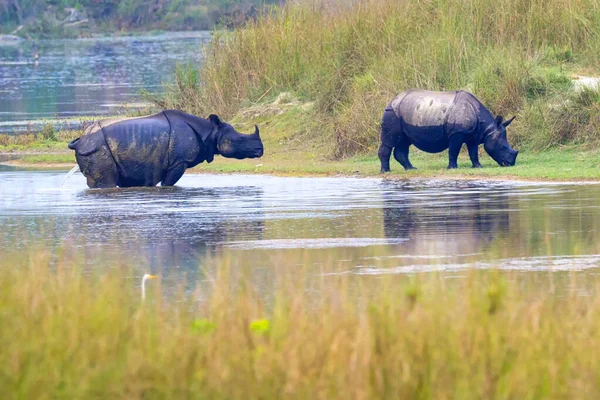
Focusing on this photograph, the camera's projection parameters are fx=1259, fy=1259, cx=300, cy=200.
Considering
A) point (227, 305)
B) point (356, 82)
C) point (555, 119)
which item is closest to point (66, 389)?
point (227, 305)

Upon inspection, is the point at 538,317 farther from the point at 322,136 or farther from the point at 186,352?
the point at 322,136

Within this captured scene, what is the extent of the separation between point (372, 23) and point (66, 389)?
63.6 feet

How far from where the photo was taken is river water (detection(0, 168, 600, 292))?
37.7 ft

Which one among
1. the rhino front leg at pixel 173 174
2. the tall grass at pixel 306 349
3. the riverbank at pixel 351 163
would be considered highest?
the tall grass at pixel 306 349

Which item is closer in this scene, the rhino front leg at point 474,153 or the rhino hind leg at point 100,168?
the rhino hind leg at point 100,168

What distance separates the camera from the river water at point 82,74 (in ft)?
121

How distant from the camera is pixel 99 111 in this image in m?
35.4

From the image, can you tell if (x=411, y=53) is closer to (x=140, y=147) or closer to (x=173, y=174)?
(x=173, y=174)

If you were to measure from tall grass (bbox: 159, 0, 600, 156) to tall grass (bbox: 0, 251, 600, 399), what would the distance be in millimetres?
14827

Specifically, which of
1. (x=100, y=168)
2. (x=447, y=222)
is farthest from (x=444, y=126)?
(x=447, y=222)

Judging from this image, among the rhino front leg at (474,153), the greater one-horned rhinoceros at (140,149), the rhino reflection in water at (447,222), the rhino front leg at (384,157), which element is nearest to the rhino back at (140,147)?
the greater one-horned rhinoceros at (140,149)

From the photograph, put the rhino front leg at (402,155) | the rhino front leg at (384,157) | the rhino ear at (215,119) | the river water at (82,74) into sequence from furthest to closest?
the river water at (82,74), the rhino ear at (215,119), the rhino front leg at (402,155), the rhino front leg at (384,157)

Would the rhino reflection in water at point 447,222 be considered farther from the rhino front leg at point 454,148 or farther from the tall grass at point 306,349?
the tall grass at point 306,349

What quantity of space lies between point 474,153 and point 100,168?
18.9 ft
